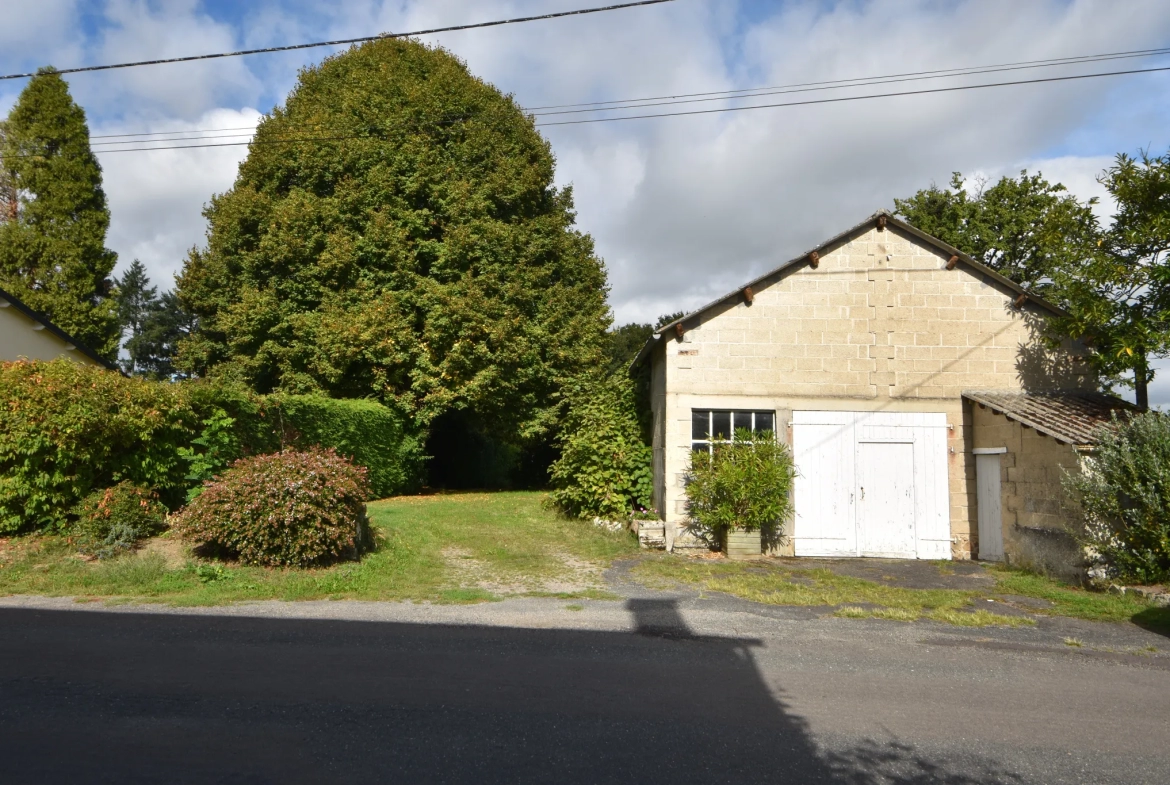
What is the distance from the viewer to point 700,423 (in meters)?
13.8

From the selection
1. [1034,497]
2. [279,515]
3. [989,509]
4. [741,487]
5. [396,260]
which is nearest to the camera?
[279,515]

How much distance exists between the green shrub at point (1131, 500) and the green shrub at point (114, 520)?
12944mm

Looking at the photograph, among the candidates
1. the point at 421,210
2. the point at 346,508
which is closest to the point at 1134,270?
the point at 346,508

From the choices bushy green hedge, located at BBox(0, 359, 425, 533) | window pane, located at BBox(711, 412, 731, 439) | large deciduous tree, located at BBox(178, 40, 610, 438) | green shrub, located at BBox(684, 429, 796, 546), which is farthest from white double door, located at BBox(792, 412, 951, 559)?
large deciduous tree, located at BBox(178, 40, 610, 438)

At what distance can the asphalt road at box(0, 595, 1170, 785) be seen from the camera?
445 centimetres

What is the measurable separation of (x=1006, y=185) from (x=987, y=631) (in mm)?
24054

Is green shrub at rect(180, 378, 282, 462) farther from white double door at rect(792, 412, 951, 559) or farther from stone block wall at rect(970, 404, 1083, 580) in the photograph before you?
stone block wall at rect(970, 404, 1083, 580)

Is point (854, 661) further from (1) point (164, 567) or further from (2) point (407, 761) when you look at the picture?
(1) point (164, 567)

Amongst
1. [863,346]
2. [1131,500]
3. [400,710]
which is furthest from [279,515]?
[1131,500]

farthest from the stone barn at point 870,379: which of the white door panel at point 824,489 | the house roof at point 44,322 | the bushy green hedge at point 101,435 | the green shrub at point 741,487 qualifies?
the house roof at point 44,322

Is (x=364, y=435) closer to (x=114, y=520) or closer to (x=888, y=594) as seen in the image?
(x=114, y=520)

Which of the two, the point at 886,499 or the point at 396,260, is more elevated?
the point at 396,260

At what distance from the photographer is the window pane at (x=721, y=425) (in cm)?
1375

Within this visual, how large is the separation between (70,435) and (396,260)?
1119 cm
